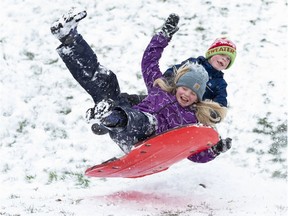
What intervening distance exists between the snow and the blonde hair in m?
0.75

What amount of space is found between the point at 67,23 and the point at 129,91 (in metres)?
3.02

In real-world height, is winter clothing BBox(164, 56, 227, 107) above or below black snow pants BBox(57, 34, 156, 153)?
below

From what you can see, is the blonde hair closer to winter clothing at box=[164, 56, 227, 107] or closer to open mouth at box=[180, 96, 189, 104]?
open mouth at box=[180, 96, 189, 104]

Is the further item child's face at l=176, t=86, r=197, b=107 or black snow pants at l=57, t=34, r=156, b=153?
child's face at l=176, t=86, r=197, b=107

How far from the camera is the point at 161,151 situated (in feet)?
14.0

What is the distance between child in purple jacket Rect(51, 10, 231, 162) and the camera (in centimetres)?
422

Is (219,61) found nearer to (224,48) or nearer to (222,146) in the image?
(224,48)

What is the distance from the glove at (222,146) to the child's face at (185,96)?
1.48ft

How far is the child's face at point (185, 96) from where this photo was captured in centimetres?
459

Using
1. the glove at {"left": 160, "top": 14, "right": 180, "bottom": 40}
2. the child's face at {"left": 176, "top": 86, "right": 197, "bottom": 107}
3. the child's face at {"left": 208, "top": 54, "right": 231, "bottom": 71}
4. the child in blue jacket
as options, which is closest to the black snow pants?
the child's face at {"left": 176, "top": 86, "right": 197, "bottom": 107}

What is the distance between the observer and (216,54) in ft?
17.7

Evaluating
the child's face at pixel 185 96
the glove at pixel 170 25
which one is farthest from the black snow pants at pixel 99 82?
the glove at pixel 170 25

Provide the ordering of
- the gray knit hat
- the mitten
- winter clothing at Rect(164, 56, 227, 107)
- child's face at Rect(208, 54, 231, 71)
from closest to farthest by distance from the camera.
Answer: the mitten → the gray knit hat → winter clothing at Rect(164, 56, 227, 107) → child's face at Rect(208, 54, 231, 71)

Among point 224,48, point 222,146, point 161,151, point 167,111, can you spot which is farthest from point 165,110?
point 224,48
